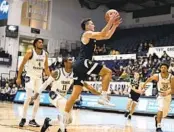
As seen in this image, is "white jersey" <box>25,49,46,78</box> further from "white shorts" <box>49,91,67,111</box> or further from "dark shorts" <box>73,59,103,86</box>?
"dark shorts" <box>73,59,103,86</box>

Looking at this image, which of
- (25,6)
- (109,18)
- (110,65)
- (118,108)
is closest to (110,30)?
(109,18)

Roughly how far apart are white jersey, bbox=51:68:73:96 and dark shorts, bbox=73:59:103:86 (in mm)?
610

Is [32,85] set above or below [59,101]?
above

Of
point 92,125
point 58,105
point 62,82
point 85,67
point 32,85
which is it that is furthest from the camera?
point 92,125

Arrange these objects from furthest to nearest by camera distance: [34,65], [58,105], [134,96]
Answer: [134,96] → [34,65] → [58,105]

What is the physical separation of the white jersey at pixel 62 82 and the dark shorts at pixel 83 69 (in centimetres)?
61

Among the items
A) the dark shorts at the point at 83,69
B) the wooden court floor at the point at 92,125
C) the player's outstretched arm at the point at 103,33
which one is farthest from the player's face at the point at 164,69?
the player's outstretched arm at the point at 103,33

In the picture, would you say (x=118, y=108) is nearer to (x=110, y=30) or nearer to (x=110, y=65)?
(x=110, y=65)

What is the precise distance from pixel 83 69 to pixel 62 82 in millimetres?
831

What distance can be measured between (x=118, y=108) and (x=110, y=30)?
38.9 feet

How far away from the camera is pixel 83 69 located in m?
6.60

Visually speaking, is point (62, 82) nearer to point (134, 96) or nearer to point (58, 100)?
point (58, 100)

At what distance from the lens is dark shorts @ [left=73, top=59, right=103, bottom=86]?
21.6 feet

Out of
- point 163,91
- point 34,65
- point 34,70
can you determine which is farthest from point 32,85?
point 163,91
